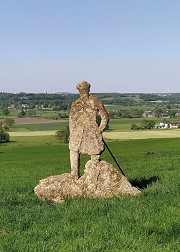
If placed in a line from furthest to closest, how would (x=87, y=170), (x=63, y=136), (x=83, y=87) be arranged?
(x=63, y=136) → (x=83, y=87) → (x=87, y=170)

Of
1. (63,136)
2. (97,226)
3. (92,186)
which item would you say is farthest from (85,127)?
(63,136)

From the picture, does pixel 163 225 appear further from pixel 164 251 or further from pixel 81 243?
pixel 81 243

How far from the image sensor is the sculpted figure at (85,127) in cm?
1433

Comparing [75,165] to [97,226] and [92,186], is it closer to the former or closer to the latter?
[92,186]

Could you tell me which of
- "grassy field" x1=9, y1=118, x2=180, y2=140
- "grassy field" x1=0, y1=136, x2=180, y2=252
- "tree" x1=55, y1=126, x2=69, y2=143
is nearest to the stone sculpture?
"grassy field" x1=0, y1=136, x2=180, y2=252

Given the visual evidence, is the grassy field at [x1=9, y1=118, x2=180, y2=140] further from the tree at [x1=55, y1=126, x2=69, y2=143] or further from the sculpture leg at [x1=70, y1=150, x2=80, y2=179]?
the sculpture leg at [x1=70, y1=150, x2=80, y2=179]

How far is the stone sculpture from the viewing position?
43.8 feet

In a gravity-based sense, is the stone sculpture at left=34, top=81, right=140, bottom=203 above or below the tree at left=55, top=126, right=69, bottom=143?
above

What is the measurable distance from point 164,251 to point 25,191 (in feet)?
33.3

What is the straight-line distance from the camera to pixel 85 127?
14445mm

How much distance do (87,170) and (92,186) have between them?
2.05 ft

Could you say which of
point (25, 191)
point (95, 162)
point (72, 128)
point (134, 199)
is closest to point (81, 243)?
point (134, 199)

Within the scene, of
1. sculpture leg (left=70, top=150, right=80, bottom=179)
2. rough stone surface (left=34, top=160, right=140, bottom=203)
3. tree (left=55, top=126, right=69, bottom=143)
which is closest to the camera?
rough stone surface (left=34, top=160, right=140, bottom=203)

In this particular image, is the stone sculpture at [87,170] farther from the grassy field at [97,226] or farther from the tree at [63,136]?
the tree at [63,136]
